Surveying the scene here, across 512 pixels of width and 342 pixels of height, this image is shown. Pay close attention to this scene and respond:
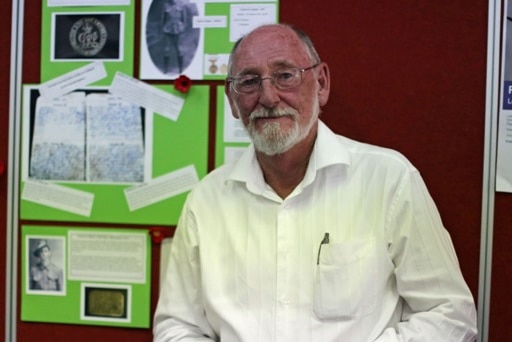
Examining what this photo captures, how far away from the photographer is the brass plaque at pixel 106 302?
4.51ft

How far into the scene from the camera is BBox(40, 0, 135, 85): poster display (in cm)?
134

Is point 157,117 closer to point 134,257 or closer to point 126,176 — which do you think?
point 126,176

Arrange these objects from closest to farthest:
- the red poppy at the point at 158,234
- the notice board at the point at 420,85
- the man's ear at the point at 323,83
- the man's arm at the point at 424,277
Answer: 1. the man's arm at the point at 424,277
2. the man's ear at the point at 323,83
3. the notice board at the point at 420,85
4. the red poppy at the point at 158,234

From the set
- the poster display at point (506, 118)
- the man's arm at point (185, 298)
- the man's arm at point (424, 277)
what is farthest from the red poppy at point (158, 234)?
the poster display at point (506, 118)

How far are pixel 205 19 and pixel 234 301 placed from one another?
759 millimetres

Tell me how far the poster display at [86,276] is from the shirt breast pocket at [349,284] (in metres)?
0.57

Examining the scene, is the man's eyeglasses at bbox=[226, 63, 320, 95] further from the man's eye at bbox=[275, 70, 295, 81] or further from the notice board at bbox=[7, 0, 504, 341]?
the notice board at bbox=[7, 0, 504, 341]

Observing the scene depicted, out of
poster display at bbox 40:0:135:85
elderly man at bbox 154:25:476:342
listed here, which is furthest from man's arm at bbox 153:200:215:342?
poster display at bbox 40:0:135:85

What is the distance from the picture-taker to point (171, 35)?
1.32 meters

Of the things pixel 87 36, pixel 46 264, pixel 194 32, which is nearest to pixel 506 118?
pixel 194 32

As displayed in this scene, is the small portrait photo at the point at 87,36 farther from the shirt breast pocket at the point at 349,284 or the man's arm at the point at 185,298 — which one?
the shirt breast pocket at the point at 349,284

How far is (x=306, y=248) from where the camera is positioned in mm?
1069

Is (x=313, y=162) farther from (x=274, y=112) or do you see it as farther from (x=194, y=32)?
(x=194, y=32)

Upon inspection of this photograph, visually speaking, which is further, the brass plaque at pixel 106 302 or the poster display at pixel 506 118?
the brass plaque at pixel 106 302
